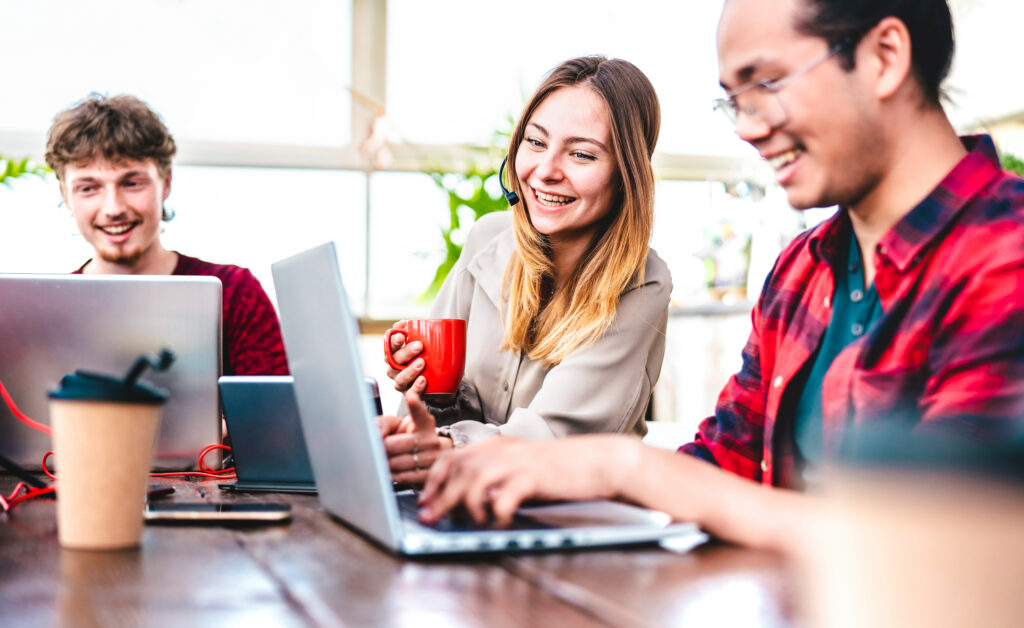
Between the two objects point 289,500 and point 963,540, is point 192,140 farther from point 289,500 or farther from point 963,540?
point 963,540

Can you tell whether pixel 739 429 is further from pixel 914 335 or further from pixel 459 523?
pixel 459 523

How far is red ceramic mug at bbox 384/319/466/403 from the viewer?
1.28 m

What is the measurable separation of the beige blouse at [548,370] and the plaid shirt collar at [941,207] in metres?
0.66

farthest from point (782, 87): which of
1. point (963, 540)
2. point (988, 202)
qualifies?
point (963, 540)

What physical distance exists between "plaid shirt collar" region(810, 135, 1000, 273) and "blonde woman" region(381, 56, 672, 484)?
0.68 metres

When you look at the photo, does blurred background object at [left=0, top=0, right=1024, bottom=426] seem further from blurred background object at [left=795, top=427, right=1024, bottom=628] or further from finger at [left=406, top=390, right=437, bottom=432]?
blurred background object at [left=795, top=427, right=1024, bottom=628]

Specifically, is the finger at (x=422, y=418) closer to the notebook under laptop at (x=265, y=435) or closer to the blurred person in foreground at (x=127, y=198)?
the notebook under laptop at (x=265, y=435)


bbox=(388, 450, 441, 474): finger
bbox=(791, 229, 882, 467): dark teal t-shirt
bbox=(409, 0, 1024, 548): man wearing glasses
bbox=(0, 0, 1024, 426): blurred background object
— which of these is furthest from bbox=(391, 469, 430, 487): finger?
bbox=(0, 0, 1024, 426): blurred background object

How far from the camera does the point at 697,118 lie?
4.65 meters

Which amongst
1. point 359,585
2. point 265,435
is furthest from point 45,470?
point 359,585

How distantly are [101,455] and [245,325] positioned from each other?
1.37 metres

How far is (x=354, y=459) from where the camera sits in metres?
0.76

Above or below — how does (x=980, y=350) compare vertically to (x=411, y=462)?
above

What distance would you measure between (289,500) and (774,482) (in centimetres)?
58
